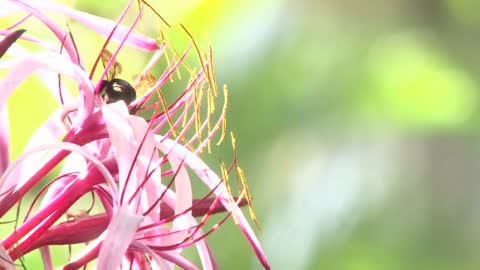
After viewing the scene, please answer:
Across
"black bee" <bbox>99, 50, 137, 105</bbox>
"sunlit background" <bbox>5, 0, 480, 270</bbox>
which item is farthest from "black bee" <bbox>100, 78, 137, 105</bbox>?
"sunlit background" <bbox>5, 0, 480, 270</bbox>

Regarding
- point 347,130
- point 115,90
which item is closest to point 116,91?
point 115,90

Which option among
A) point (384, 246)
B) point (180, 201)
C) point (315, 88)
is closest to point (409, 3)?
point (315, 88)

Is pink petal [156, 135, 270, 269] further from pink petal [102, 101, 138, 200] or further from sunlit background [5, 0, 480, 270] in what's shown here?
sunlit background [5, 0, 480, 270]

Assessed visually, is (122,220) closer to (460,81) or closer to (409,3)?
(460,81)

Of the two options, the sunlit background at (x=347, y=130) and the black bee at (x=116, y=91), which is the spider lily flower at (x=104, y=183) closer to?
the black bee at (x=116, y=91)

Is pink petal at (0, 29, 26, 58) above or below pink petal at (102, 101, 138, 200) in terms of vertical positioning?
above

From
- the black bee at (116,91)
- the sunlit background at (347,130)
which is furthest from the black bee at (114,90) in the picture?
the sunlit background at (347,130)
